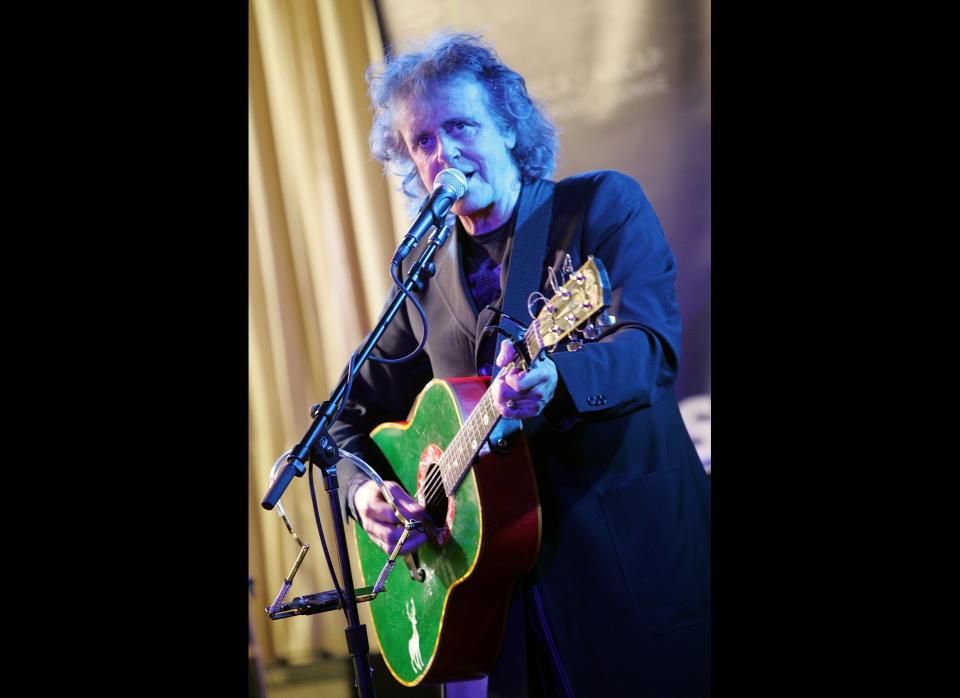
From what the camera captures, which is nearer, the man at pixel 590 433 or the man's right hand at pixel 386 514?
the man at pixel 590 433

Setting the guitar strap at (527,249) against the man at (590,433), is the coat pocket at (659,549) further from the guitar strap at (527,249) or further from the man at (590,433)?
the guitar strap at (527,249)

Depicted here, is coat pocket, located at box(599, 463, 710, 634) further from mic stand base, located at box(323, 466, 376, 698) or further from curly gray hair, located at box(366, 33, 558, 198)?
curly gray hair, located at box(366, 33, 558, 198)

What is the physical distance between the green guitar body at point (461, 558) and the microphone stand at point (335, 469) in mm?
208

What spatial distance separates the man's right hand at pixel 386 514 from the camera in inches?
78.3

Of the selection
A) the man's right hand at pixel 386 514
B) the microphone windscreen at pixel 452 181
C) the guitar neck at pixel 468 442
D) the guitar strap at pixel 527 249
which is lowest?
the man's right hand at pixel 386 514

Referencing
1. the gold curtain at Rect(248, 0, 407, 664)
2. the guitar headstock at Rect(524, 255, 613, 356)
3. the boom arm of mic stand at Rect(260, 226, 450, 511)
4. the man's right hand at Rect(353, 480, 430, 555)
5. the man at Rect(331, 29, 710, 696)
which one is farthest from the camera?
the gold curtain at Rect(248, 0, 407, 664)

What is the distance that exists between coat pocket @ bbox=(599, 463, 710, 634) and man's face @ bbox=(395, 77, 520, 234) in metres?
0.64

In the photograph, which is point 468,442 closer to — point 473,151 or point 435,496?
point 435,496

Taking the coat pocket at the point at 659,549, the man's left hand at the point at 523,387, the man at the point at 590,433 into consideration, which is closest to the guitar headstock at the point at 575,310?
the man's left hand at the point at 523,387

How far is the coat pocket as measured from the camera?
1886 mm

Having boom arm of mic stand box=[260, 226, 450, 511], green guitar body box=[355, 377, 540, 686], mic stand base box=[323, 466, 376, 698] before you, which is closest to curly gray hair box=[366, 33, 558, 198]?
boom arm of mic stand box=[260, 226, 450, 511]

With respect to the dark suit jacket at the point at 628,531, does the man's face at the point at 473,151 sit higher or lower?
higher

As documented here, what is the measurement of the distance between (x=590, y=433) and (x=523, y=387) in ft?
1.04
